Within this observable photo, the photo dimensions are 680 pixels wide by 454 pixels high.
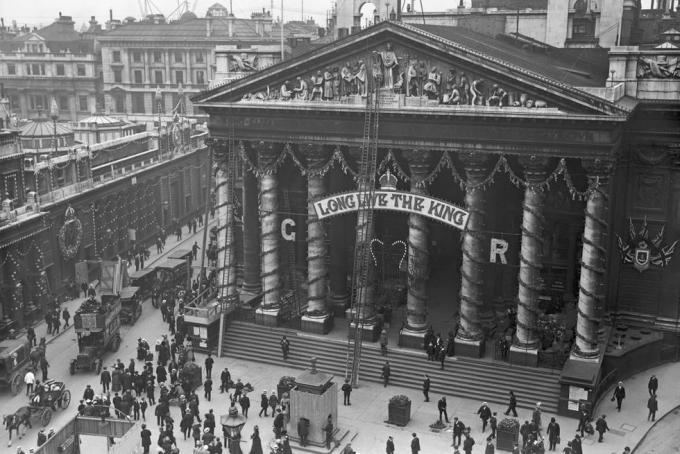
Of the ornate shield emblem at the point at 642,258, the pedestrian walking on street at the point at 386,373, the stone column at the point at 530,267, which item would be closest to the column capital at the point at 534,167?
the stone column at the point at 530,267

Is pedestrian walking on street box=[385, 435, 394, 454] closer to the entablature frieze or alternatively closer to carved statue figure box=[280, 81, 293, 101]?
the entablature frieze

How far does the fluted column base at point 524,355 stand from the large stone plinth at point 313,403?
32.7ft

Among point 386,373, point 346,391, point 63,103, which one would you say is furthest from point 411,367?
point 63,103

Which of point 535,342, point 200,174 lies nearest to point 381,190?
point 535,342

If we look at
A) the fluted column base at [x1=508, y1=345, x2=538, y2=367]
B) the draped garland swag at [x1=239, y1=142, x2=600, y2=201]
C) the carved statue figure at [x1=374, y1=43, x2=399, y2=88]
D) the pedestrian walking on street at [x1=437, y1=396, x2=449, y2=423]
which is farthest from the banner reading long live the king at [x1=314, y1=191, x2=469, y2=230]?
the pedestrian walking on street at [x1=437, y1=396, x2=449, y2=423]

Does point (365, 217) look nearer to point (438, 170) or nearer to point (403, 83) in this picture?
point (438, 170)

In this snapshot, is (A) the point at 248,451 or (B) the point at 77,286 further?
(B) the point at 77,286

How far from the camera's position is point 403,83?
127 ft

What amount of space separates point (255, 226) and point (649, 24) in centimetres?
3233

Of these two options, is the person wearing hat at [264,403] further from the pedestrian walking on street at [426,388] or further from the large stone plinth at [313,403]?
the pedestrian walking on street at [426,388]

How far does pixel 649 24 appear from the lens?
57531 millimetres

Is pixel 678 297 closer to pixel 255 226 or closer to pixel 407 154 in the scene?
pixel 407 154

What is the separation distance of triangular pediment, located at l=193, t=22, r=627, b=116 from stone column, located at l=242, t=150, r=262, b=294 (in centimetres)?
587

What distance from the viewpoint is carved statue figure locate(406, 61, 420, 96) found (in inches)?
1503
